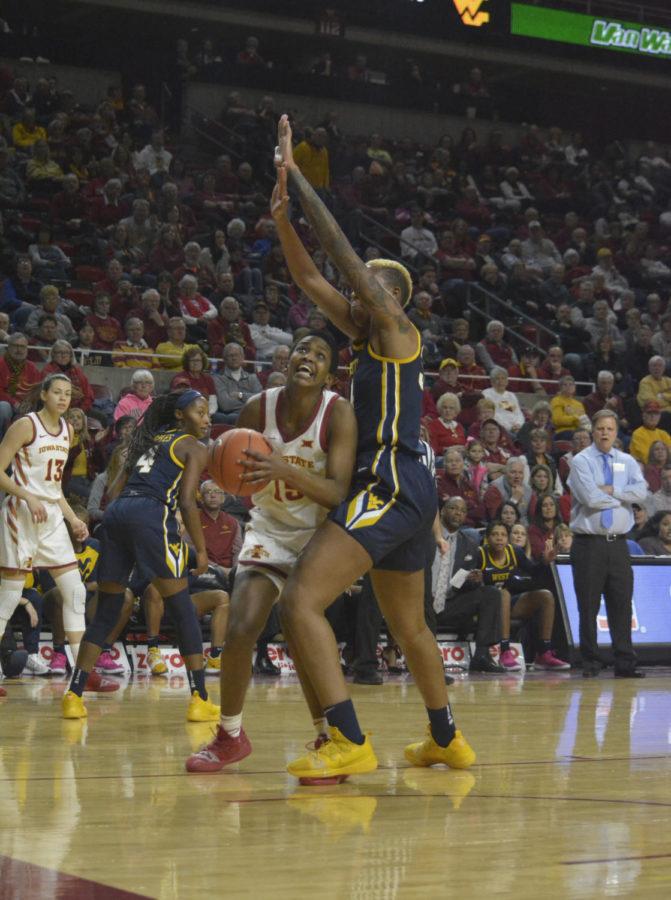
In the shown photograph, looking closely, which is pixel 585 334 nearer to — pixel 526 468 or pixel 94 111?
pixel 526 468

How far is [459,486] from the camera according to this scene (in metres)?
13.4

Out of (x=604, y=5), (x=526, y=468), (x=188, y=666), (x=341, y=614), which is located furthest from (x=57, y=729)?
(x=604, y=5)

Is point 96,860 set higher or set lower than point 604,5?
lower

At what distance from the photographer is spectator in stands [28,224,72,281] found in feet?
51.9

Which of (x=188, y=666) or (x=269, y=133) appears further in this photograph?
(x=269, y=133)

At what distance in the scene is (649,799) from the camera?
15.9 ft

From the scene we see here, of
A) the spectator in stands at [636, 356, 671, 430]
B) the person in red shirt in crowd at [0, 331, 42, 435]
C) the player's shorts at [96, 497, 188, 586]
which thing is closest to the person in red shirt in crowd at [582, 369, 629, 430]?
the spectator in stands at [636, 356, 671, 430]

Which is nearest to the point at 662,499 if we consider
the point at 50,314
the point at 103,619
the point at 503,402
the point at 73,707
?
the point at 503,402

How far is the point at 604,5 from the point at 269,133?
6069 mm

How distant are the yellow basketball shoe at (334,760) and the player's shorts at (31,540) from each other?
4444mm

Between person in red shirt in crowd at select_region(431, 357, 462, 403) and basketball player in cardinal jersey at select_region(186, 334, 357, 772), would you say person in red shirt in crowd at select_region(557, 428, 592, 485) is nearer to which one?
person in red shirt in crowd at select_region(431, 357, 462, 403)

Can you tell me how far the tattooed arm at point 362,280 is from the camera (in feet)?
16.7

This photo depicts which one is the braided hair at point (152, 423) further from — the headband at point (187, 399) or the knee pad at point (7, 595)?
the knee pad at point (7, 595)

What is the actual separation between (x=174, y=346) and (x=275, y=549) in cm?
933
